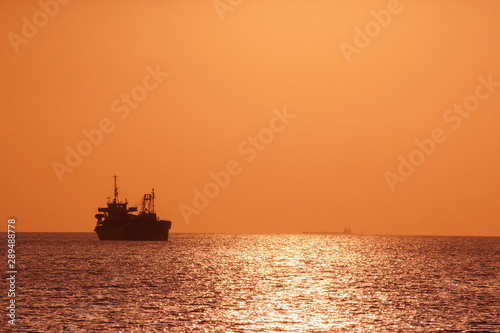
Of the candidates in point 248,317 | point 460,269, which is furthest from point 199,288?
point 460,269

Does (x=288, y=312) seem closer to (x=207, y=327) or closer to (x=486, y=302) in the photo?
(x=207, y=327)

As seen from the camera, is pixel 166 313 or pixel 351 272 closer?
pixel 166 313

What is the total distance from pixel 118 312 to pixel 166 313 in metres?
3.92

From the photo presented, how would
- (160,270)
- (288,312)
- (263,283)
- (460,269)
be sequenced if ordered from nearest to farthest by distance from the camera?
(288,312)
(263,283)
(160,270)
(460,269)

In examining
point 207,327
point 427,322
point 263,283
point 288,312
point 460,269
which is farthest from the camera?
point 460,269

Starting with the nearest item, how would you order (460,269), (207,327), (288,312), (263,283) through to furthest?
(207,327) < (288,312) < (263,283) < (460,269)

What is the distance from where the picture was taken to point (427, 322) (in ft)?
189

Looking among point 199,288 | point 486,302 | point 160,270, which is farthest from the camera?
point 160,270

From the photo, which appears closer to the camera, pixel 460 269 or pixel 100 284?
pixel 100 284

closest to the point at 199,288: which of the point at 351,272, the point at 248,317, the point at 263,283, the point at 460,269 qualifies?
the point at 263,283

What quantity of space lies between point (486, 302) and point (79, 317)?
39.1m

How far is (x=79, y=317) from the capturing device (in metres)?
57.2

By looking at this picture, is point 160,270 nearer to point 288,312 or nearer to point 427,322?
point 288,312

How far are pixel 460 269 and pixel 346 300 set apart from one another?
5853cm
